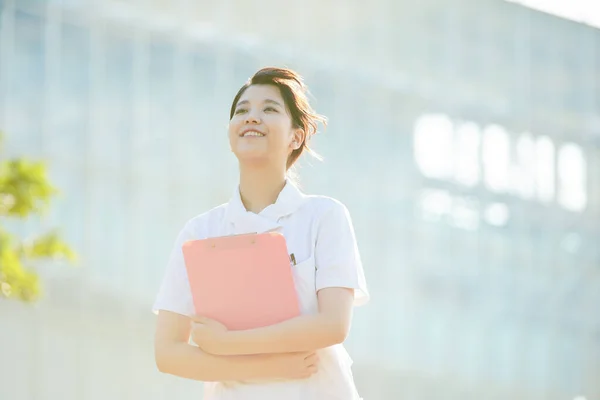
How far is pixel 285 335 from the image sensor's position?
232 centimetres

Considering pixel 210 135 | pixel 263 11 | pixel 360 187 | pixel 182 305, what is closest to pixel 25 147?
pixel 210 135

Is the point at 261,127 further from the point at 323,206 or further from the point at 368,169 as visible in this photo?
the point at 368,169

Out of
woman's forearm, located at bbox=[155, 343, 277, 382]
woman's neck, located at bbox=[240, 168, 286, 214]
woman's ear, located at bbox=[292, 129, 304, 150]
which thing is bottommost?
woman's forearm, located at bbox=[155, 343, 277, 382]

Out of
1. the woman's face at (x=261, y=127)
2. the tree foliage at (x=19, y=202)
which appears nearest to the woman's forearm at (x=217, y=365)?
the woman's face at (x=261, y=127)

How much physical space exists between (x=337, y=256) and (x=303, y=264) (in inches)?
3.0

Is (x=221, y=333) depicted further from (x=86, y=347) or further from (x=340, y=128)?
(x=340, y=128)

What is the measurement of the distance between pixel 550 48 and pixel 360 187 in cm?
476

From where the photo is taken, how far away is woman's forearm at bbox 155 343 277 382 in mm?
2365

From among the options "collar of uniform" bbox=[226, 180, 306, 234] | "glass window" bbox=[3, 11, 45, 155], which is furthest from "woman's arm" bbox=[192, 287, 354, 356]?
"glass window" bbox=[3, 11, 45, 155]

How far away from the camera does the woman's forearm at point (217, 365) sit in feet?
7.76

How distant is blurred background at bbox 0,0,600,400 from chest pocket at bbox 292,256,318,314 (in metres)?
14.8

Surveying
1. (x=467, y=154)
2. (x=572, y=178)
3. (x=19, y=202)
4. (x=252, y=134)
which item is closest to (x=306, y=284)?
(x=252, y=134)

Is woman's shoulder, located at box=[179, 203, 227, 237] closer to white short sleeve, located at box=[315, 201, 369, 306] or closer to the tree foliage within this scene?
white short sleeve, located at box=[315, 201, 369, 306]

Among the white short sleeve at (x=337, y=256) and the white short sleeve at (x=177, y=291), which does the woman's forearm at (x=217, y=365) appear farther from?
the white short sleeve at (x=337, y=256)
